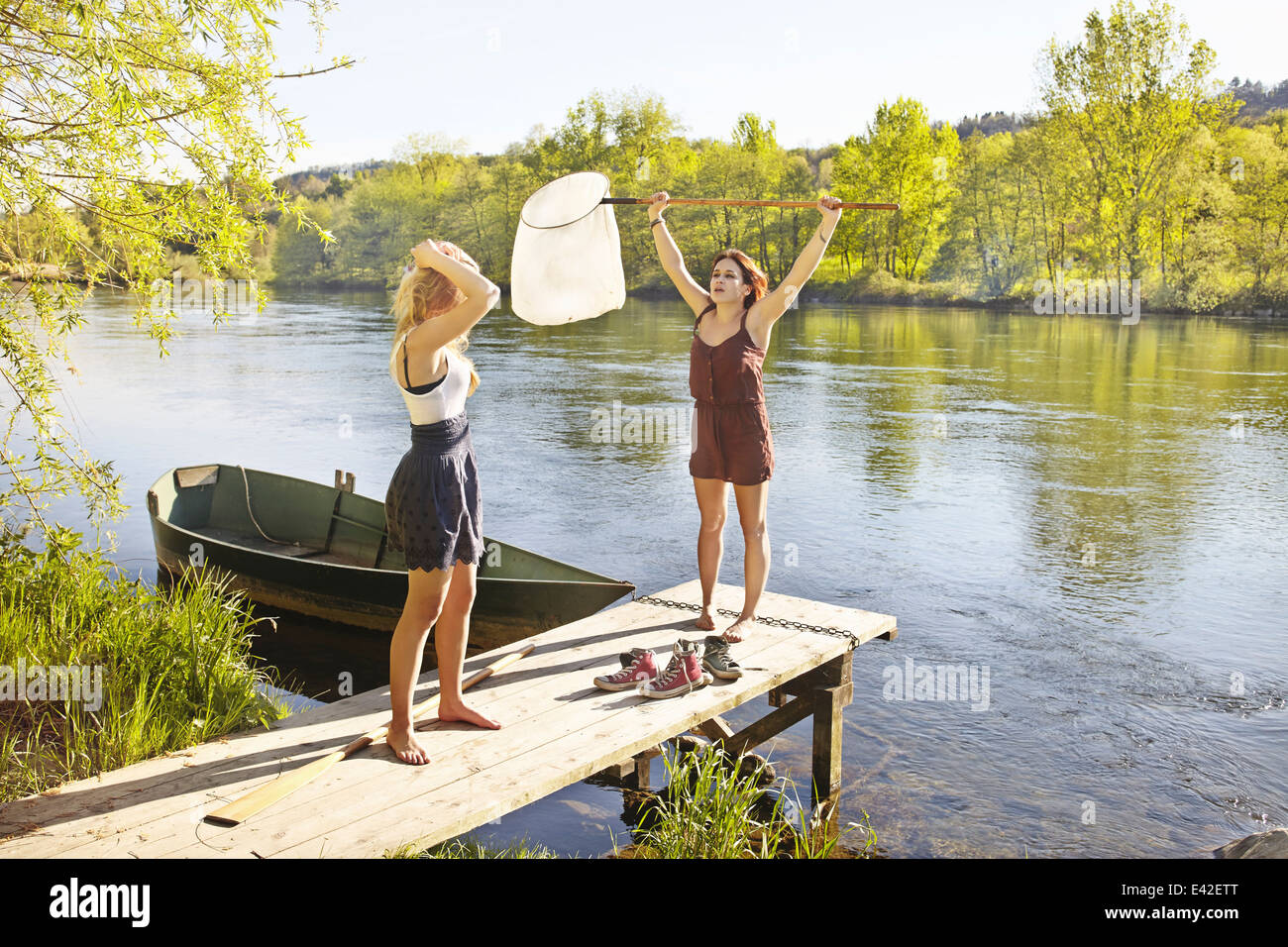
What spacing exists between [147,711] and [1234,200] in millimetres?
55053

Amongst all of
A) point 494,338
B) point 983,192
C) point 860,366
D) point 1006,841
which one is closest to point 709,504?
point 1006,841

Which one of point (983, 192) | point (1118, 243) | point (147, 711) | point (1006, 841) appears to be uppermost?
point (983, 192)

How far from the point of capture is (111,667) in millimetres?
6375

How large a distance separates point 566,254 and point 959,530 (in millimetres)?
8379

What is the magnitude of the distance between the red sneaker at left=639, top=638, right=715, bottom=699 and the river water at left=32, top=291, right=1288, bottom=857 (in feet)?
4.81

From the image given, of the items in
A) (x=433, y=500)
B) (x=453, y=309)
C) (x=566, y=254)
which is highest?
(x=566, y=254)

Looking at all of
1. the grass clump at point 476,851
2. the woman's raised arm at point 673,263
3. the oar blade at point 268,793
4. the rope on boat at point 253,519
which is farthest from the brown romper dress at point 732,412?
the rope on boat at point 253,519

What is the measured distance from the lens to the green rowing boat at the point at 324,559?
855cm

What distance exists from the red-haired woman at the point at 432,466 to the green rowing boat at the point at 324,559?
3.51 meters

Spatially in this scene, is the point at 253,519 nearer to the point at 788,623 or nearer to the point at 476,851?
the point at 788,623

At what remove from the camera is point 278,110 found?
7094mm

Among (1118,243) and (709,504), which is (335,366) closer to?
(709,504)

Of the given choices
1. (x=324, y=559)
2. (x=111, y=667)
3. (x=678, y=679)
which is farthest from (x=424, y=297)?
(x=324, y=559)

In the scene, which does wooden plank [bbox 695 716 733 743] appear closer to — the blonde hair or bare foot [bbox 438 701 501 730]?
bare foot [bbox 438 701 501 730]
